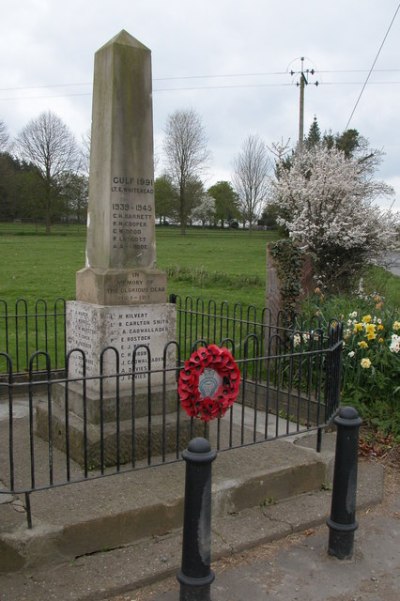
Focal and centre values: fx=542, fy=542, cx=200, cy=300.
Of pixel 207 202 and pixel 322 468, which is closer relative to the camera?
pixel 322 468

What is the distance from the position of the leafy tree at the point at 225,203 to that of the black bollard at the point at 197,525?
5683 cm

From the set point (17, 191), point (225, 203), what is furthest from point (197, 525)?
point (225, 203)

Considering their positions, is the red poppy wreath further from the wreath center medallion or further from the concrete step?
the concrete step

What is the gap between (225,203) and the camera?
2375 inches

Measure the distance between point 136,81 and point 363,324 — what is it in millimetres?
3427

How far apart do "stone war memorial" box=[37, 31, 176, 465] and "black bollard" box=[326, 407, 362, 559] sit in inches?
65.9

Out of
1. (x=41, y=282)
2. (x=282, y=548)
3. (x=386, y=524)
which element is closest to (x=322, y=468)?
(x=386, y=524)

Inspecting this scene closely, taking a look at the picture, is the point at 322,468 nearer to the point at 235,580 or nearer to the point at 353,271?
the point at 235,580

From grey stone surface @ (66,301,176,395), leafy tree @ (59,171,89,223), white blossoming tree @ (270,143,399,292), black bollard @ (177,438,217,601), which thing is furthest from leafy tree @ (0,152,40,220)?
black bollard @ (177,438,217,601)

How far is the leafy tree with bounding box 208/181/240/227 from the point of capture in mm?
59603

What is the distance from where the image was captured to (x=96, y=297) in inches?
178

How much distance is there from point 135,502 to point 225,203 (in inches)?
2292

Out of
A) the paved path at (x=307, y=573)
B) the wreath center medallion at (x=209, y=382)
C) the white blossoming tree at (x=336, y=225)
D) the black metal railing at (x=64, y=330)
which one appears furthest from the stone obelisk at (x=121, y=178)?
the white blossoming tree at (x=336, y=225)

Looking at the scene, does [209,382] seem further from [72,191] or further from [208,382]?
[72,191]
